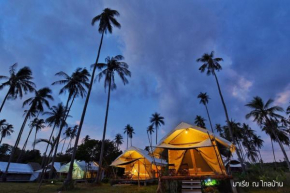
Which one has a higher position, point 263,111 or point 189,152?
point 263,111

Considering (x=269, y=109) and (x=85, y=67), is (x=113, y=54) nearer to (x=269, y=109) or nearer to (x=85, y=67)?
(x=85, y=67)

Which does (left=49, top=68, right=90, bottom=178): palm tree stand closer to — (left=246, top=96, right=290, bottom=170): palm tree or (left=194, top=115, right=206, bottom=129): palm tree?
(left=246, top=96, right=290, bottom=170): palm tree

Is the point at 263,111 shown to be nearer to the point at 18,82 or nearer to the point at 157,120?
the point at 157,120

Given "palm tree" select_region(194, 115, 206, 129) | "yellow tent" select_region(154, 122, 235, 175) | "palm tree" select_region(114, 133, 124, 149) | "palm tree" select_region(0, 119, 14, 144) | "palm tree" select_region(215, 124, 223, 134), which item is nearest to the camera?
"yellow tent" select_region(154, 122, 235, 175)

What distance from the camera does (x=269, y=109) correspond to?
76.2 feet

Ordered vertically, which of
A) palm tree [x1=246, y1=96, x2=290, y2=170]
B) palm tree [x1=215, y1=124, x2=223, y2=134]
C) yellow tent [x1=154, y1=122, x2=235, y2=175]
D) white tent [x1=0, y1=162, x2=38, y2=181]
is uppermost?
palm tree [x1=215, y1=124, x2=223, y2=134]

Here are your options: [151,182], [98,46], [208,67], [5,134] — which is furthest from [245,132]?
[5,134]

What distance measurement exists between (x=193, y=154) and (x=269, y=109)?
1898cm

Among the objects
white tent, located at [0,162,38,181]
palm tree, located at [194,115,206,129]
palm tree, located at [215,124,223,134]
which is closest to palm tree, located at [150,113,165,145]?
palm tree, located at [194,115,206,129]

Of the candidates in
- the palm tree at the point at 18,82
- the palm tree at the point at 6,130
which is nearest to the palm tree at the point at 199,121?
the palm tree at the point at 18,82

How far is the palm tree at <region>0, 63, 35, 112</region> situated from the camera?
2000 centimetres

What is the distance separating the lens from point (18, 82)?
68.5 feet

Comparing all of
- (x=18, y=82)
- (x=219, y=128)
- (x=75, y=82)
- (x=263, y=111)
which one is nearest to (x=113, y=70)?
(x=75, y=82)

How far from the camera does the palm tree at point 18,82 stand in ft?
65.6
